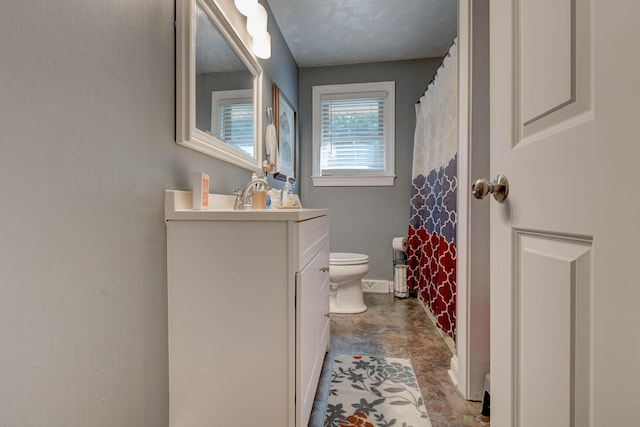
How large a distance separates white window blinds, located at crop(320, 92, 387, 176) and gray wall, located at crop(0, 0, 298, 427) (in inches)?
83.9

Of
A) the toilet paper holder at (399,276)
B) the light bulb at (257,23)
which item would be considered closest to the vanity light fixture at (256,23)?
the light bulb at (257,23)

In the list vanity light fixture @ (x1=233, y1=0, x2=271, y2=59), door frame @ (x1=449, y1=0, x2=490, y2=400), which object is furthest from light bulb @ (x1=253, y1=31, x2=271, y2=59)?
door frame @ (x1=449, y1=0, x2=490, y2=400)

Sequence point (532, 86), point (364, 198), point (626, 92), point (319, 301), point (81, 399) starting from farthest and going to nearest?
point (364, 198) → point (319, 301) → point (81, 399) → point (532, 86) → point (626, 92)

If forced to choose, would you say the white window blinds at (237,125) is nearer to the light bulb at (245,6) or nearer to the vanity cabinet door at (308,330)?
the light bulb at (245,6)

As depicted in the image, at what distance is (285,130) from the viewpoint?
2465mm

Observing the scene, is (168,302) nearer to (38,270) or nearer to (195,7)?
(38,270)

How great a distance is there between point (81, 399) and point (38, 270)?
12.6 inches

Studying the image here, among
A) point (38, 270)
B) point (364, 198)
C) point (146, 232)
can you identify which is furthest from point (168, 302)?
point (364, 198)

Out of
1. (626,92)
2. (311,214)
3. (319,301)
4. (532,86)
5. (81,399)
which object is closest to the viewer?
(626,92)

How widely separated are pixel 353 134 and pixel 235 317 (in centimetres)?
245

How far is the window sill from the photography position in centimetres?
293

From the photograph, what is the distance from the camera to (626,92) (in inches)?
13.1

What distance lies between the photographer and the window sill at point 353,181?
9.62 feet

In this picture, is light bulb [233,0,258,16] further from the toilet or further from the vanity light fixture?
the toilet
